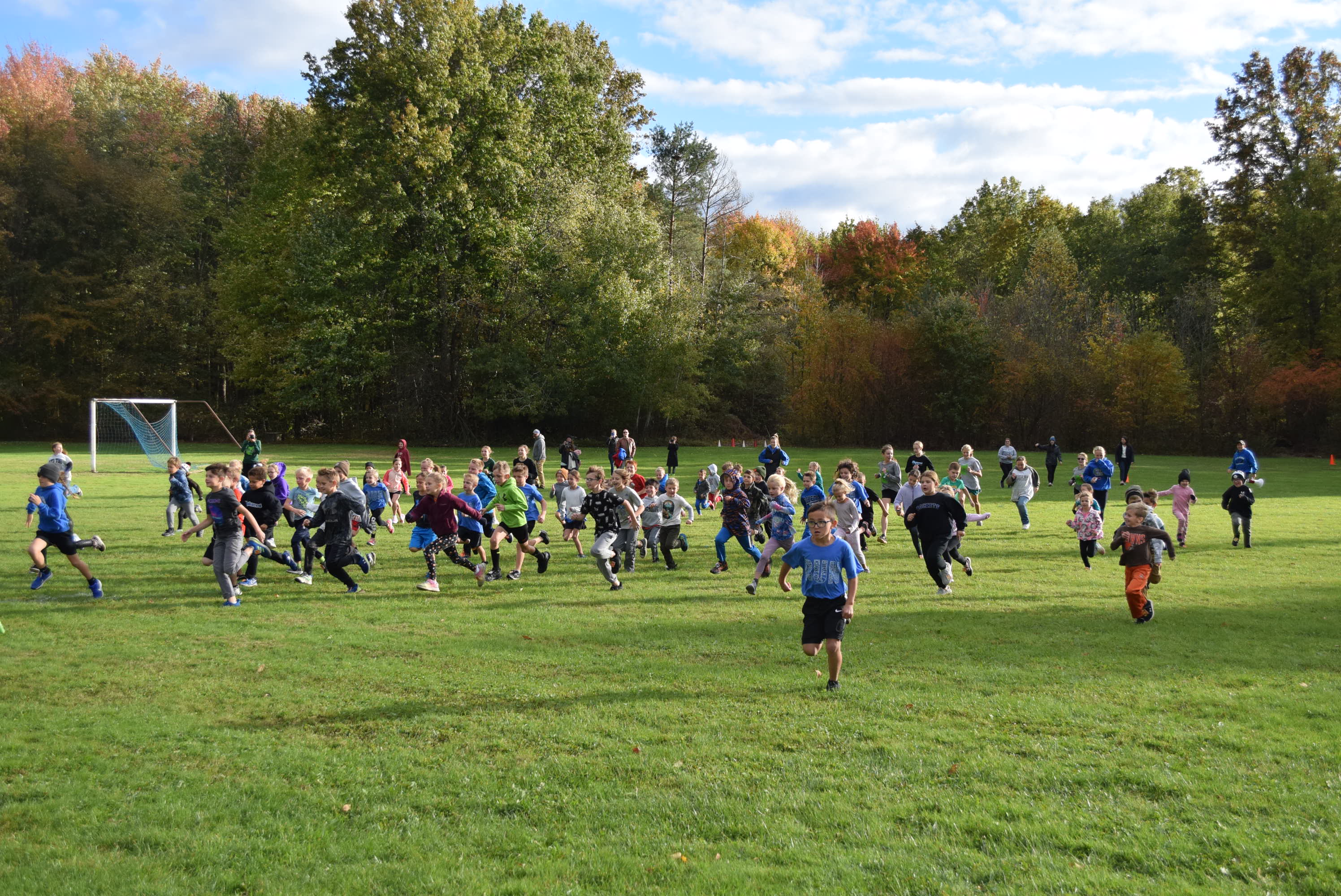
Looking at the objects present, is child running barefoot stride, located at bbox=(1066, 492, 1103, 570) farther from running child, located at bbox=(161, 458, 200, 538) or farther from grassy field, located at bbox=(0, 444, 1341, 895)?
running child, located at bbox=(161, 458, 200, 538)

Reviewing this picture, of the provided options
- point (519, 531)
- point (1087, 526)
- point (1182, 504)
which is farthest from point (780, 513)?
point (1182, 504)

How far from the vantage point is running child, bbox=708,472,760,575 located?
14508mm

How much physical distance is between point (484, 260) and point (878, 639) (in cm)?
4147

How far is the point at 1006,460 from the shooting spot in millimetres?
29578

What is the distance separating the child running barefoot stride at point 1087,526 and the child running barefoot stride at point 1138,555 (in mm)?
3580

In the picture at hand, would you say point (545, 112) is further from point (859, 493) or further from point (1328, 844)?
point (1328, 844)

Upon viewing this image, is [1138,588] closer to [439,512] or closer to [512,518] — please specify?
[512,518]

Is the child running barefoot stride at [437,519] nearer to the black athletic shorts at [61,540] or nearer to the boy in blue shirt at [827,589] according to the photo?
the black athletic shorts at [61,540]

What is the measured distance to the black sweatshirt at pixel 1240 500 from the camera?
17250mm

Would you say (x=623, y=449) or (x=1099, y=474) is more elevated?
(x=623, y=449)

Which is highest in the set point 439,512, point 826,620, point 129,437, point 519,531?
point 129,437

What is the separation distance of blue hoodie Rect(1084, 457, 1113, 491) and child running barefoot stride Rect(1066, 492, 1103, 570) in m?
4.36

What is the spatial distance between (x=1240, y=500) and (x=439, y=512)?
14232 mm

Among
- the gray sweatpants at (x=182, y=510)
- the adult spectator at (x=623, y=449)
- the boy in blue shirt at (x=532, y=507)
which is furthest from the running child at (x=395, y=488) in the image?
the adult spectator at (x=623, y=449)
